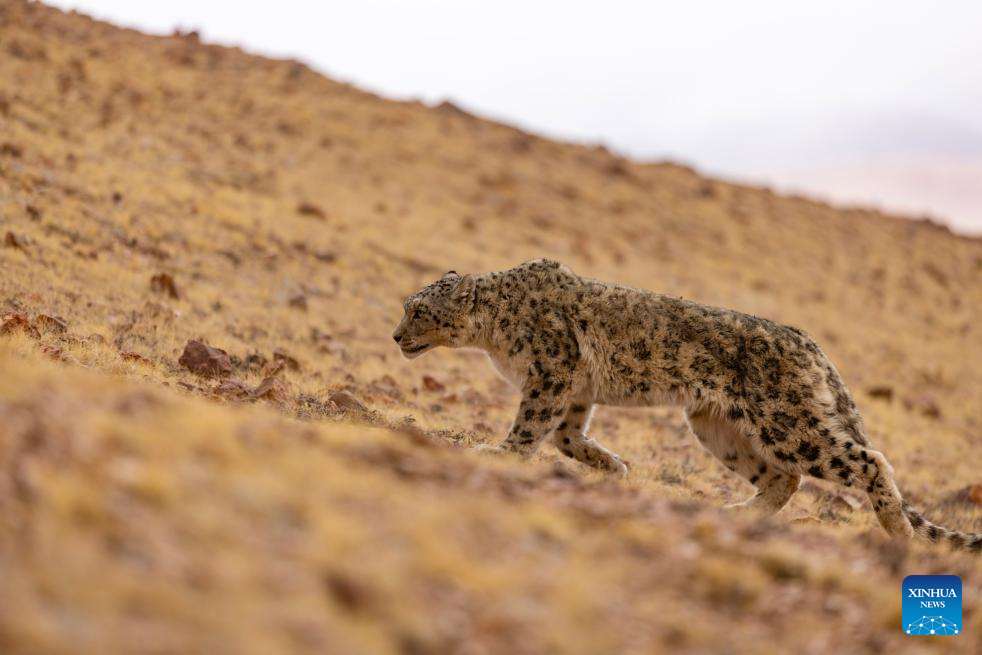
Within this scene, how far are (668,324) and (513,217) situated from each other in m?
27.8

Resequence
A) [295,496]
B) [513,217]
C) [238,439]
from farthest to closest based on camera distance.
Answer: [513,217] < [238,439] < [295,496]

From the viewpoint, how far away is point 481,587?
570 centimetres

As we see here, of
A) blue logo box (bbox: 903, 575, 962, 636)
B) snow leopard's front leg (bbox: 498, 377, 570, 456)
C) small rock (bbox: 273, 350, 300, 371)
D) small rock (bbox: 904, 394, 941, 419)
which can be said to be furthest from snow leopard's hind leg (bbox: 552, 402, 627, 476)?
small rock (bbox: 904, 394, 941, 419)

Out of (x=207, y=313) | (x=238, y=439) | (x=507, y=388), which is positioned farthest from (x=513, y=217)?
(x=238, y=439)

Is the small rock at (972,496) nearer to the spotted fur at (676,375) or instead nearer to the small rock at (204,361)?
the spotted fur at (676,375)

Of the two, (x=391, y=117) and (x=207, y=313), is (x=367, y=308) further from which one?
(x=391, y=117)

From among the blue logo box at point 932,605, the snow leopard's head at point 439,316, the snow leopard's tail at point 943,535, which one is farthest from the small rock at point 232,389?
the blue logo box at point 932,605

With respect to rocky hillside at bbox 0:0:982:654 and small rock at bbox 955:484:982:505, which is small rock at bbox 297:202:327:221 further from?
small rock at bbox 955:484:982:505

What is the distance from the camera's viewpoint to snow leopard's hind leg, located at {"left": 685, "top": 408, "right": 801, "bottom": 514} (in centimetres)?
1148

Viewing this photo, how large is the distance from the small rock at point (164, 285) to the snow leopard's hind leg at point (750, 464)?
34.7ft

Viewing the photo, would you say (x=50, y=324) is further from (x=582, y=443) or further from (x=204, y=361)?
(x=582, y=443)

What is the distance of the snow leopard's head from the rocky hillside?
1094 mm

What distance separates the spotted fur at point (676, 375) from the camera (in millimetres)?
10672

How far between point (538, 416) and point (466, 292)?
6.62ft
